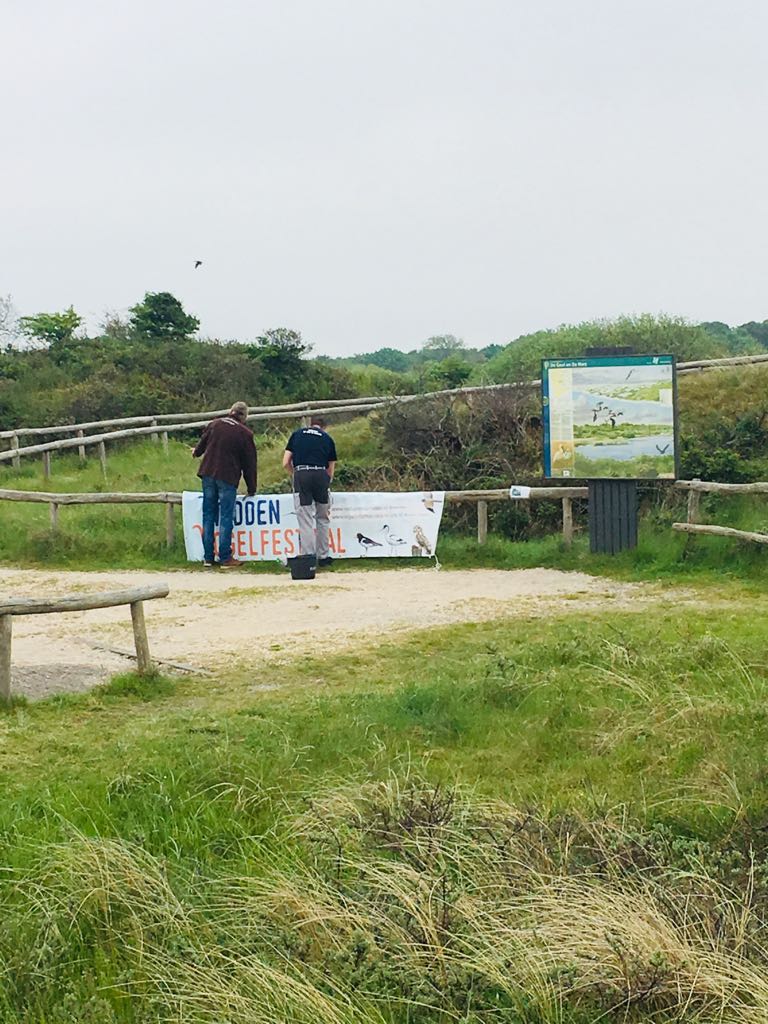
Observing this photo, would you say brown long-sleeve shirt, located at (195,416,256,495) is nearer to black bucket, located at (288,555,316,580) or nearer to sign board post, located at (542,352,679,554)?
black bucket, located at (288,555,316,580)

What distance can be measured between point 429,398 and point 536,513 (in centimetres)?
365

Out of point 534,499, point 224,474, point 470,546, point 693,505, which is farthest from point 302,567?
point 693,505

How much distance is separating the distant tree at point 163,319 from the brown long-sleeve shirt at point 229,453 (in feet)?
74.9

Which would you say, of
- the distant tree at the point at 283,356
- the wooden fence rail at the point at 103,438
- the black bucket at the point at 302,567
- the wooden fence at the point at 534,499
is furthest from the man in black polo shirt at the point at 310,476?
the distant tree at the point at 283,356

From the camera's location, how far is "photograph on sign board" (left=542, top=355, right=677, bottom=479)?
505 inches

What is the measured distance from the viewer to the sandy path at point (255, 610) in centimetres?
931

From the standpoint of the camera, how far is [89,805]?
18.9ft

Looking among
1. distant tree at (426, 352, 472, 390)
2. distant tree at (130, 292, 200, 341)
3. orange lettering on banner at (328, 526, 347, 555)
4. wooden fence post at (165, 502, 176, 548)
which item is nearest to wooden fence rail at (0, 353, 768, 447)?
distant tree at (426, 352, 472, 390)

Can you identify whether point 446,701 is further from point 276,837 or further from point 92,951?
point 92,951

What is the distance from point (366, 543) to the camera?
13.9 m

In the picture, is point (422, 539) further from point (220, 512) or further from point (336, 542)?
point (220, 512)

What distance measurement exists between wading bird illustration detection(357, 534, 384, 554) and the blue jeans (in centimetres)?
142

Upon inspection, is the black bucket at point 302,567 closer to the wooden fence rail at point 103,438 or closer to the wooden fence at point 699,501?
the wooden fence at point 699,501

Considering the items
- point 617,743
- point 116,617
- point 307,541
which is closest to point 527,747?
point 617,743
